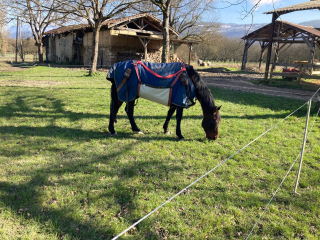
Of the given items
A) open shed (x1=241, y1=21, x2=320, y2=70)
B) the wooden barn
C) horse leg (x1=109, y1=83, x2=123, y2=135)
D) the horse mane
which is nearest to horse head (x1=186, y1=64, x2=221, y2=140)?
the horse mane

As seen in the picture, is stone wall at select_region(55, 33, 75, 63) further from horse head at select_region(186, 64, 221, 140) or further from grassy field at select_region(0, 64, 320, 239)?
horse head at select_region(186, 64, 221, 140)

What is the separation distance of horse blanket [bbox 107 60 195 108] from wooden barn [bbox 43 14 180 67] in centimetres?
1687

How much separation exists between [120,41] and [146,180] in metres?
21.4

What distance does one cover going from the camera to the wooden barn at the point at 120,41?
20812 mm

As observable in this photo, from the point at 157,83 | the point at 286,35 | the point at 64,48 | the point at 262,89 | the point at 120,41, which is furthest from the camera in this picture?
the point at 64,48

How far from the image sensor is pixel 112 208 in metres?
2.71

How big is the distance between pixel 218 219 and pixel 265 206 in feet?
2.50

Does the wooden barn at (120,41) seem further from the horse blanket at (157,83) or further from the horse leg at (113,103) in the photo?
the horse blanket at (157,83)

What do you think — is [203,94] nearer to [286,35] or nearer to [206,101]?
[206,101]

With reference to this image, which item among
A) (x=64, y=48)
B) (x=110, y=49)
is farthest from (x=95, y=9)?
(x=64, y=48)

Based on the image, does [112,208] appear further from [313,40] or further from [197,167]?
[313,40]

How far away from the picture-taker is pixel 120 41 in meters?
22.4

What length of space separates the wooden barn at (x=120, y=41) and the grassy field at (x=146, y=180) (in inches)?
660

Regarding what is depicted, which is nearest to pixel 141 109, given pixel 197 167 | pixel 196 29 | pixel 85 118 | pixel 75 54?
pixel 85 118
